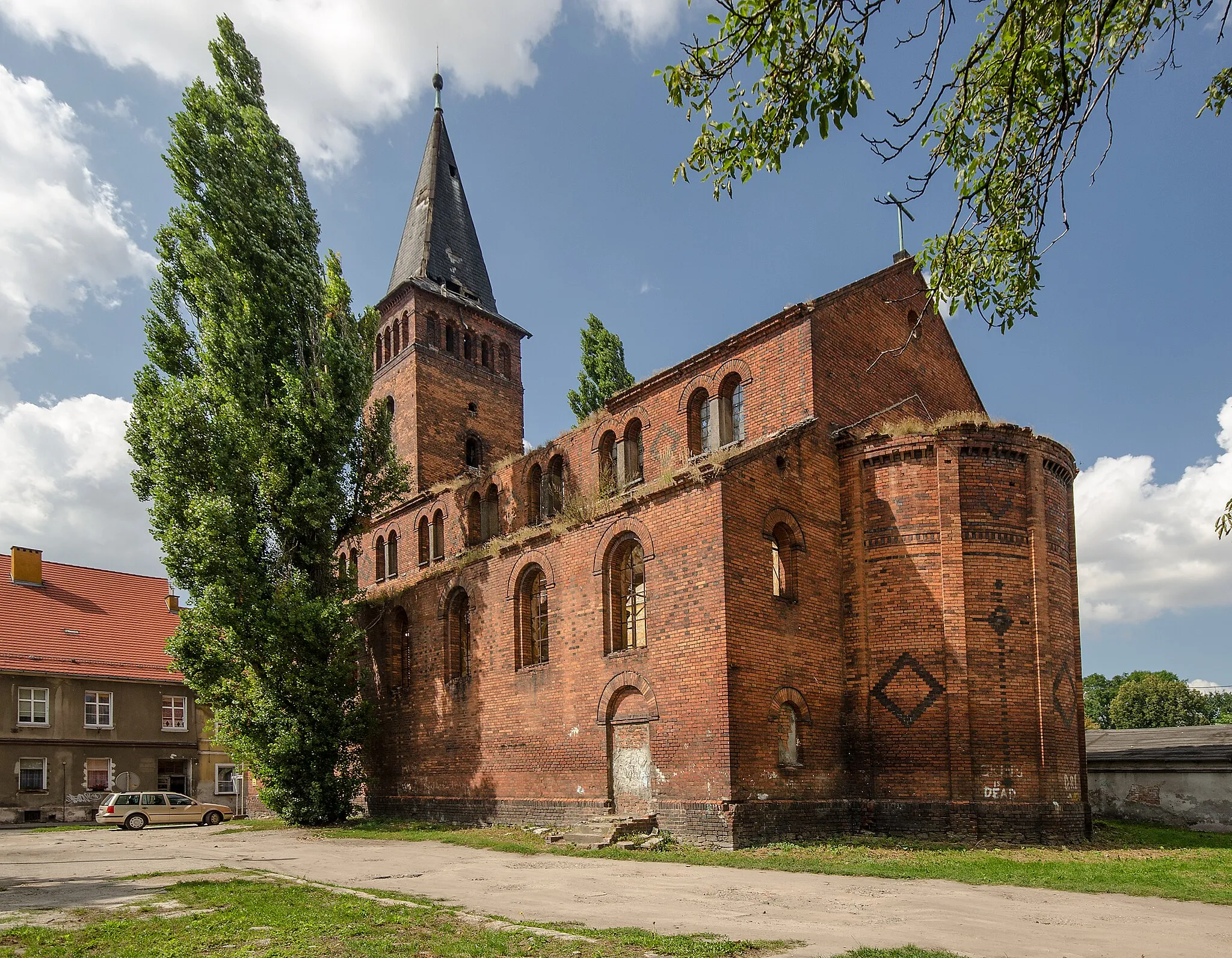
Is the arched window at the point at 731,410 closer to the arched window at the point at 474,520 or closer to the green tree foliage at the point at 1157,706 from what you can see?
the arched window at the point at 474,520

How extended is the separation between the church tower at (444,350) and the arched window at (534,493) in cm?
625

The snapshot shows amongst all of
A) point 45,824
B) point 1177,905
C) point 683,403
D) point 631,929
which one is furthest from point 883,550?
point 45,824

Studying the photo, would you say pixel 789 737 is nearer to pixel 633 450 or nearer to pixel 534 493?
pixel 633 450

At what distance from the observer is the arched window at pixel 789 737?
16.5 metres

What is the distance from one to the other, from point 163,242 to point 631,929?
19710 mm

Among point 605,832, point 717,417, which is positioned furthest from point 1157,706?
point 605,832

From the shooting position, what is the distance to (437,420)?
101 feet

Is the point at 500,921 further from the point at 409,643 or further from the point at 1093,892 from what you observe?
the point at 409,643

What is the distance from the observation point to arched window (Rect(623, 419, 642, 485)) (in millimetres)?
22000

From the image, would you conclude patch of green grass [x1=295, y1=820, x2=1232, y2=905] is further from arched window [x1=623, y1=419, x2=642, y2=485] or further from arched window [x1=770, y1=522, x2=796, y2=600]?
arched window [x1=623, y1=419, x2=642, y2=485]

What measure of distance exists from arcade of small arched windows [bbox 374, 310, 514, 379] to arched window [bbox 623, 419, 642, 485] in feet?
38.0

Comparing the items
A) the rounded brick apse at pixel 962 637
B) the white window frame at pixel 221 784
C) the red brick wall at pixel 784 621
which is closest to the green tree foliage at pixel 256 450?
the red brick wall at pixel 784 621

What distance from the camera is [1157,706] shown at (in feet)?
206

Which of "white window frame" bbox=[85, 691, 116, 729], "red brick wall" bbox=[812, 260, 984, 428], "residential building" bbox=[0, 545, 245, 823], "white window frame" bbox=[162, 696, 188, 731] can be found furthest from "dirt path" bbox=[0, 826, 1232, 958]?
"white window frame" bbox=[162, 696, 188, 731]
